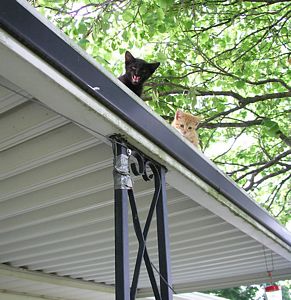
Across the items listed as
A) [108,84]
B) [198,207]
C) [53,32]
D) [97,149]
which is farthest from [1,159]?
[198,207]

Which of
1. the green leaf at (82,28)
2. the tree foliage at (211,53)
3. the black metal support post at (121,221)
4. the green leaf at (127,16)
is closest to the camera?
the black metal support post at (121,221)

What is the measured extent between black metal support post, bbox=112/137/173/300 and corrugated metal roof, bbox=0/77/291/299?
0.74ft

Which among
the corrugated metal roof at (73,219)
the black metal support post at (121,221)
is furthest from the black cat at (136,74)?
the black metal support post at (121,221)

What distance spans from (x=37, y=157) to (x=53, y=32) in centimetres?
93

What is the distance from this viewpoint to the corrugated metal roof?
2.36m

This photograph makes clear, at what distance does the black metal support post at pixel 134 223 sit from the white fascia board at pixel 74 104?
70mm

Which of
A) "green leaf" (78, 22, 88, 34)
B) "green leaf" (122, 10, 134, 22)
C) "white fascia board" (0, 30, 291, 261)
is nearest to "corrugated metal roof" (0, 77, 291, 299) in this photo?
"white fascia board" (0, 30, 291, 261)

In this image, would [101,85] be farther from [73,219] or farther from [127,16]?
[127,16]

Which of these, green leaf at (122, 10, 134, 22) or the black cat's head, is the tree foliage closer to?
green leaf at (122, 10, 134, 22)

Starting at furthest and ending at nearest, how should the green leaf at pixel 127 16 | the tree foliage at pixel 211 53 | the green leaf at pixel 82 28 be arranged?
the tree foliage at pixel 211 53
the green leaf at pixel 127 16
the green leaf at pixel 82 28

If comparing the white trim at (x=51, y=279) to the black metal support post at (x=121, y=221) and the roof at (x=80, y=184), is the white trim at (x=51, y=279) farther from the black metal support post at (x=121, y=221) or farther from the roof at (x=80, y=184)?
the black metal support post at (x=121, y=221)

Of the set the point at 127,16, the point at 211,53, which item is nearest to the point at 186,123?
the point at 127,16

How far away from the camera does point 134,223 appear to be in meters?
2.28

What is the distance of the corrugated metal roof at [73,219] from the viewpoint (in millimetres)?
2363
